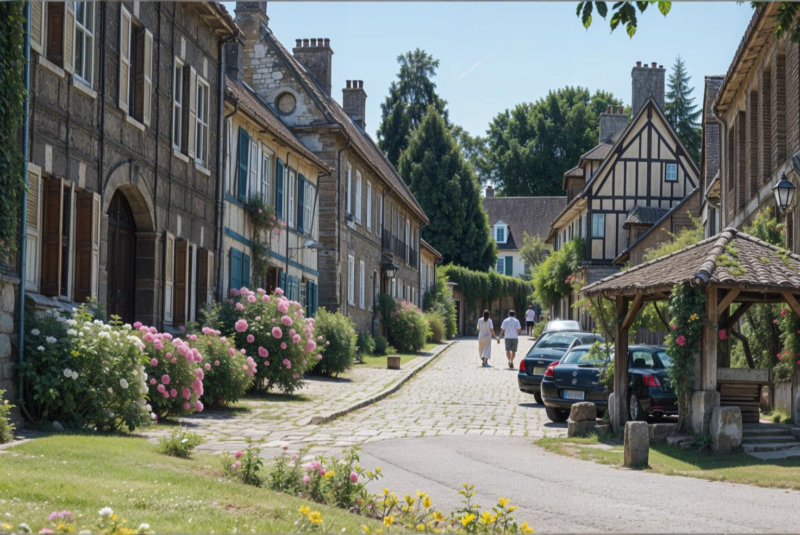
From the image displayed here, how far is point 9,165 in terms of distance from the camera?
11.4 meters

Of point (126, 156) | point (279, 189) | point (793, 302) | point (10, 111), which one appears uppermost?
point (279, 189)

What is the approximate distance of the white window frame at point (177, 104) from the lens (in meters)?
18.4

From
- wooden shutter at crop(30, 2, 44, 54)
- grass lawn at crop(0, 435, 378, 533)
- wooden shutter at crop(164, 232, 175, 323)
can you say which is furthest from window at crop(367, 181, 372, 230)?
grass lawn at crop(0, 435, 378, 533)

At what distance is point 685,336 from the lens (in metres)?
13.5

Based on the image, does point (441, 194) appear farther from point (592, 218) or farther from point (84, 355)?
point (84, 355)

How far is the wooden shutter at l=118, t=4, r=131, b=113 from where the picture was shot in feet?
51.6

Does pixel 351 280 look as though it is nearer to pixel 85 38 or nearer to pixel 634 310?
pixel 634 310

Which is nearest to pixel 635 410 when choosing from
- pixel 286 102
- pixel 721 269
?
pixel 721 269

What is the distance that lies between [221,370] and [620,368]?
20.3ft

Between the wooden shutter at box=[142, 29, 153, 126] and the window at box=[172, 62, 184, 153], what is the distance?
4.32ft

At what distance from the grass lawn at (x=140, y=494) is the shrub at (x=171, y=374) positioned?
374cm

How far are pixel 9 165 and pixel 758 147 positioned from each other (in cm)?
1572

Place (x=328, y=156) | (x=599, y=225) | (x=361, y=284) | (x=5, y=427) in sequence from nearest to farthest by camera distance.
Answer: (x=5, y=427), (x=328, y=156), (x=361, y=284), (x=599, y=225)

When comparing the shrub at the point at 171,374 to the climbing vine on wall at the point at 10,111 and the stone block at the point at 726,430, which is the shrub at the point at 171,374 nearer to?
the climbing vine on wall at the point at 10,111
